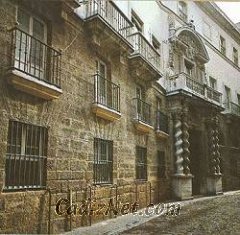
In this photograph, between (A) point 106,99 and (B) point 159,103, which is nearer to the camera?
(A) point 106,99

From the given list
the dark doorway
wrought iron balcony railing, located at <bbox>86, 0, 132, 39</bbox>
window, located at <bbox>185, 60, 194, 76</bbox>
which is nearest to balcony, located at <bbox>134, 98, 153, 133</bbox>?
wrought iron balcony railing, located at <bbox>86, 0, 132, 39</bbox>

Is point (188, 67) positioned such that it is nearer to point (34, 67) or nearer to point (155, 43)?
point (155, 43)

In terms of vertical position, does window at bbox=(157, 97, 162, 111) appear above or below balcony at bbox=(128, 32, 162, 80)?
below

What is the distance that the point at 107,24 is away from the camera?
4430 mm

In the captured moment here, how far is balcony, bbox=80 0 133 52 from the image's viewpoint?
432 cm

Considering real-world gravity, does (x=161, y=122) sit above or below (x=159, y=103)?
below

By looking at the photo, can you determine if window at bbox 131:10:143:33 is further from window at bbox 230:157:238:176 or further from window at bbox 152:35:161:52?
window at bbox 230:157:238:176

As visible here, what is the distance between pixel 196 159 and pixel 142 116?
3.26 m

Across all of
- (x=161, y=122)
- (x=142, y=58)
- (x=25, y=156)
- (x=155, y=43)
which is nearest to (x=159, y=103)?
(x=161, y=122)

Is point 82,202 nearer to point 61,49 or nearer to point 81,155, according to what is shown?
point 81,155

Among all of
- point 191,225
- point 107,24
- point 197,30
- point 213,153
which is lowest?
point 191,225

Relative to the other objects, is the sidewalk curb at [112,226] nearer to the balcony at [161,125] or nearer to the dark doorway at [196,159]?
the balcony at [161,125]

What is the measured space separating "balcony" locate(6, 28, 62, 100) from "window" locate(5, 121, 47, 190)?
15.3 inches

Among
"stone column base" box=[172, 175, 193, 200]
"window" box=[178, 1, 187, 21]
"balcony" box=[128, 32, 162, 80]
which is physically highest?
"window" box=[178, 1, 187, 21]
